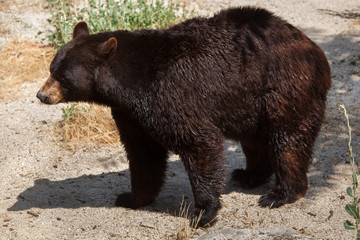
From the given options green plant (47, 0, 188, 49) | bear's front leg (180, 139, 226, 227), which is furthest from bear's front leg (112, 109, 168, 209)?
green plant (47, 0, 188, 49)

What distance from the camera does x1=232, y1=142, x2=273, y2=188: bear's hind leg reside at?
6109 millimetres

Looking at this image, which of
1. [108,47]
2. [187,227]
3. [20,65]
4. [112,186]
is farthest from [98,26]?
[187,227]

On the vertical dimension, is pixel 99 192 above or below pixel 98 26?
below

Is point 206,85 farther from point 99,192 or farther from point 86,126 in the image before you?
point 86,126

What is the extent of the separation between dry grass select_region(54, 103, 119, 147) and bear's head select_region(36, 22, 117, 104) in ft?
7.59

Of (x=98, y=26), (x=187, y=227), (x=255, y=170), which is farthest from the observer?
(x=98, y=26)

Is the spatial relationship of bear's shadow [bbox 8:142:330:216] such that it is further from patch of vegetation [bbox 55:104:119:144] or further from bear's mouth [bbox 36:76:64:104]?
bear's mouth [bbox 36:76:64:104]

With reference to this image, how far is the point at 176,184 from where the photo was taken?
6469mm

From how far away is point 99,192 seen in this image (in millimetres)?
6211

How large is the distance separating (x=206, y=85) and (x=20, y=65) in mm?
5396

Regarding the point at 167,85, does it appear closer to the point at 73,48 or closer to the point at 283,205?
the point at 73,48

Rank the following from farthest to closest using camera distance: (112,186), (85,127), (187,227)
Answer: (85,127), (112,186), (187,227)

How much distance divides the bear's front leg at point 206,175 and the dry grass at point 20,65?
464 centimetres

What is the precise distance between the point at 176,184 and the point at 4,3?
705 centimetres
